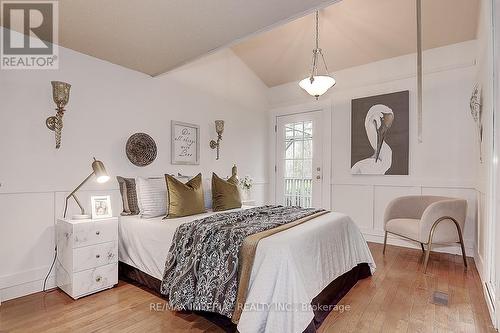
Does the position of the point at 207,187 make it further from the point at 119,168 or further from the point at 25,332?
the point at 25,332

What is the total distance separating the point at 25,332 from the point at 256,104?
167 inches

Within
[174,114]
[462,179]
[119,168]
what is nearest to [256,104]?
[174,114]

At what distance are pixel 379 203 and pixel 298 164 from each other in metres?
1.47

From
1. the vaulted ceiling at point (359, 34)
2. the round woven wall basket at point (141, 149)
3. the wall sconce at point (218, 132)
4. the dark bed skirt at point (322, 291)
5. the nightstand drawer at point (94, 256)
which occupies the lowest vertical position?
the dark bed skirt at point (322, 291)

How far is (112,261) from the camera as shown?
98.3 inches

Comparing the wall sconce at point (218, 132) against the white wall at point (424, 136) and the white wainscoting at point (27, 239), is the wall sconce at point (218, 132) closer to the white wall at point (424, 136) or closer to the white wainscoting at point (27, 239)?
the white wall at point (424, 136)

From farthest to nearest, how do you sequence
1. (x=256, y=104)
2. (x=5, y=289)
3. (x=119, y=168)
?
(x=256, y=104), (x=119, y=168), (x=5, y=289)

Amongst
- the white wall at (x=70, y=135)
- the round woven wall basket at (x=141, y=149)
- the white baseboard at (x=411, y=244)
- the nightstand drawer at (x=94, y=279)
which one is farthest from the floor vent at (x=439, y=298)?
the round woven wall basket at (x=141, y=149)

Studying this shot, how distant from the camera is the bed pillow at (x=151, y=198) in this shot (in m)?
2.63

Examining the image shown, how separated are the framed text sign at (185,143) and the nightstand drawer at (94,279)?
150cm

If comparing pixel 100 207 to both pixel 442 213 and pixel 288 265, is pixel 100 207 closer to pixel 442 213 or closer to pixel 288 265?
pixel 288 265

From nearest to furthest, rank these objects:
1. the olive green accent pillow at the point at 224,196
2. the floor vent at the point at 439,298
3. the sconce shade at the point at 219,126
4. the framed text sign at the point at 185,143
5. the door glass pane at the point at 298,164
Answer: the floor vent at the point at 439,298 < the olive green accent pillow at the point at 224,196 < the framed text sign at the point at 185,143 < the sconce shade at the point at 219,126 < the door glass pane at the point at 298,164

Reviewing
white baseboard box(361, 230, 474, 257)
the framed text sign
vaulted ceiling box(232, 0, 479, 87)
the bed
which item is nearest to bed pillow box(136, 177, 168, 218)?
the bed

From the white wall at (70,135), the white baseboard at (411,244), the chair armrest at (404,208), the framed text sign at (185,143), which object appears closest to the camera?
the white wall at (70,135)
